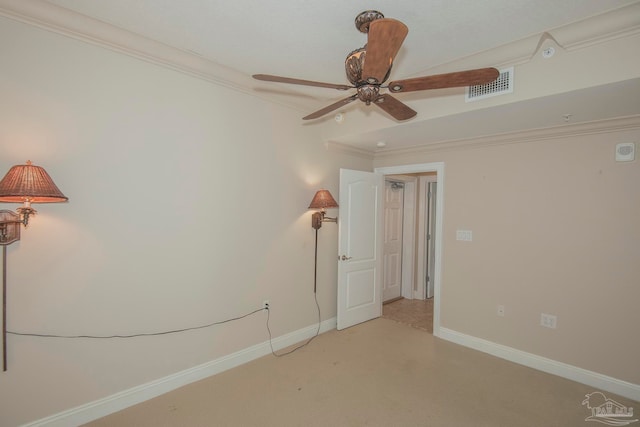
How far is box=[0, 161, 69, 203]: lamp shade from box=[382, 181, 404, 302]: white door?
422 centimetres

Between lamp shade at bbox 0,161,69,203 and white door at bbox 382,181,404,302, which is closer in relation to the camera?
lamp shade at bbox 0,161,69,203

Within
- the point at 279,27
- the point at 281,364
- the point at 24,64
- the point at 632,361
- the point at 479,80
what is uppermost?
the point at 279,27

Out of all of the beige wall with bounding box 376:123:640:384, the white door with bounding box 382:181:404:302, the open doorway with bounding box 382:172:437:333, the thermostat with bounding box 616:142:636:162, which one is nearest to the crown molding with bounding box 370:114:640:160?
the beige wall with bounding box 376:123:640:384

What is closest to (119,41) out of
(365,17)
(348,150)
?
(365,17)

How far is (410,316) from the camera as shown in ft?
14.5

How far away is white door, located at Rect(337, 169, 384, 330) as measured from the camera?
12.6 feet

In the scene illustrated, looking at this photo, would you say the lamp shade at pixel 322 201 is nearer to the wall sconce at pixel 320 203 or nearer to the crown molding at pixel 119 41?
the wall sconce at pixel 320 203

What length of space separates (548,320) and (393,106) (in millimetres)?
2692

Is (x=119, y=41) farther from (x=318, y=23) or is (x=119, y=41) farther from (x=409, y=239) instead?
(x=409, y=239)

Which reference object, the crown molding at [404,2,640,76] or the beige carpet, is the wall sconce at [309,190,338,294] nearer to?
the beige carpet

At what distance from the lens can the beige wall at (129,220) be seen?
1906mm

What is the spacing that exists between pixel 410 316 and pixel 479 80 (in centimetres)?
363

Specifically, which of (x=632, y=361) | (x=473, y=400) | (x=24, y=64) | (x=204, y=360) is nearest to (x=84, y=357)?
(x=204, y=360)

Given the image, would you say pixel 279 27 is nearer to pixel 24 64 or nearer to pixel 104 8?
pixel 104 8
